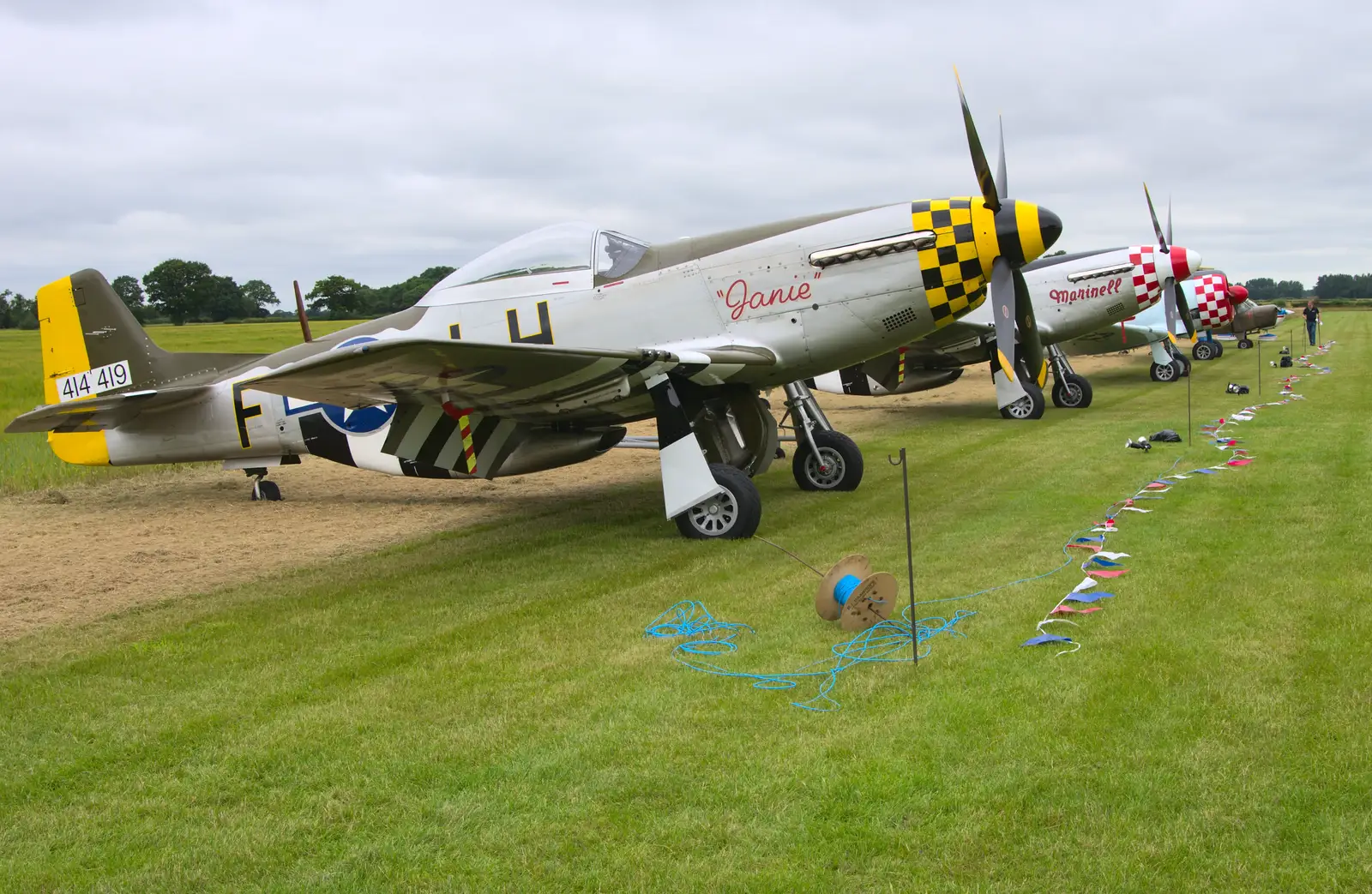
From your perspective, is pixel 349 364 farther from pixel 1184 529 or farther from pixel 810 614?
pixel 1184 529

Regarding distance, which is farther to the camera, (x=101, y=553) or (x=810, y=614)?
(x=101, y=553)

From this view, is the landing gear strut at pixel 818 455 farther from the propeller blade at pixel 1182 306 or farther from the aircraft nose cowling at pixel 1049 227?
the propeller blade at pixel 1182 306

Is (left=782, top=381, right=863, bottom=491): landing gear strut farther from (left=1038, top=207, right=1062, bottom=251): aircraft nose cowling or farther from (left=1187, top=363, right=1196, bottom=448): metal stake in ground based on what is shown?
(left=1187, top=363, right=1196, bottom=448): metal stake in ground

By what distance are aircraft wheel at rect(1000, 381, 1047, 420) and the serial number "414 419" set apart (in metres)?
12.6

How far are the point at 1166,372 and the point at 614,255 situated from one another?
60.2 ft

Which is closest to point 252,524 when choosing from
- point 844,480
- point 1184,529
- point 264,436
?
point 264,436

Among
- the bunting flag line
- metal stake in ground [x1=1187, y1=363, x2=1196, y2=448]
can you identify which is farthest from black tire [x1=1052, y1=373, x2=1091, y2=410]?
the bunting flag line

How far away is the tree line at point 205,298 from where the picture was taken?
163 ft

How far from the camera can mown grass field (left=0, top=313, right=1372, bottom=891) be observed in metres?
3.01

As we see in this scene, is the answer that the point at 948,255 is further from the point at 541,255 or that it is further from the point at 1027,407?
the point at 1027,407

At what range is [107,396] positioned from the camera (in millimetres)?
10805

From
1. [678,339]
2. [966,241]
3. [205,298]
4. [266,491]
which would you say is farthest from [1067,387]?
[205,298]

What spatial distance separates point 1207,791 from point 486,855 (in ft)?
7.50

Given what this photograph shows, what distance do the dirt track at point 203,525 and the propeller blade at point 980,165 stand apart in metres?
5.22
